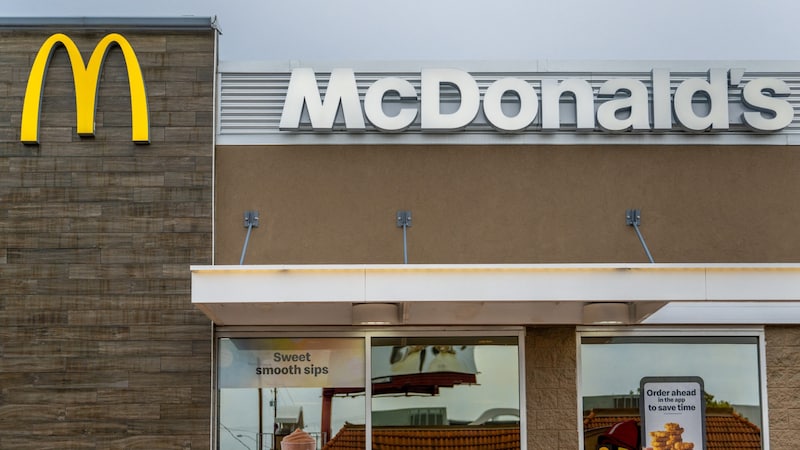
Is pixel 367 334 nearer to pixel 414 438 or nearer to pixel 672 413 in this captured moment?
pixel 414 438

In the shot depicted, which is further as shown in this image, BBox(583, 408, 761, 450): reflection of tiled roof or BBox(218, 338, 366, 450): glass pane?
BBox(583, 408, 761, 450): reflection of tiled roof

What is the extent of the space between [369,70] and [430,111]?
2.70ft

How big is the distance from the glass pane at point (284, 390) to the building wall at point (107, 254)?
288 millimetres

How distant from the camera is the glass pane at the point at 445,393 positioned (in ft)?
35.3

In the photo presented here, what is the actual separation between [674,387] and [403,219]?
132 inches

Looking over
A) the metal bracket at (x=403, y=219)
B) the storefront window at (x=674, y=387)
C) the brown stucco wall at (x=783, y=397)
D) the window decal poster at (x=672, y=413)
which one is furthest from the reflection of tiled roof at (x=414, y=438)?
the brown stucco wall at (x=783, y=397)

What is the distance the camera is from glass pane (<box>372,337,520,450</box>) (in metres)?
10.8

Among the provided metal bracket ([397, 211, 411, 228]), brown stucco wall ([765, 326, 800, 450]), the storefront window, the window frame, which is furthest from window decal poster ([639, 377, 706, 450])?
metal bracket ([397, 211, 411, 228])

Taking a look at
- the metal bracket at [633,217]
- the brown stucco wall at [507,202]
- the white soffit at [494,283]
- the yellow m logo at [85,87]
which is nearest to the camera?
the white soffit at [494,283]

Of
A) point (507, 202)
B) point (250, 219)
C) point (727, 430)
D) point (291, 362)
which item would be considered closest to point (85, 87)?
point (250, 219)

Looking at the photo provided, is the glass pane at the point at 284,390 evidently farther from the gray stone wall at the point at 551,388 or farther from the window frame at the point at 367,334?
the gray stone wall at the point at 551,388

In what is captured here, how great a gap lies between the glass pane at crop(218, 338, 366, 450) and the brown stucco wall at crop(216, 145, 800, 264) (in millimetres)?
947

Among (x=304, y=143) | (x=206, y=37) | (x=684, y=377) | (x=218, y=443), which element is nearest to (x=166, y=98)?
(x=206, y=37)

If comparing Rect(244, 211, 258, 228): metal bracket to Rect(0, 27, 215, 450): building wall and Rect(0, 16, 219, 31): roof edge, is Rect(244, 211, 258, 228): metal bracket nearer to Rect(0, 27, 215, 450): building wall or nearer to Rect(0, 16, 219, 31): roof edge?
Rect(0, 27, 215, 450): building wall
